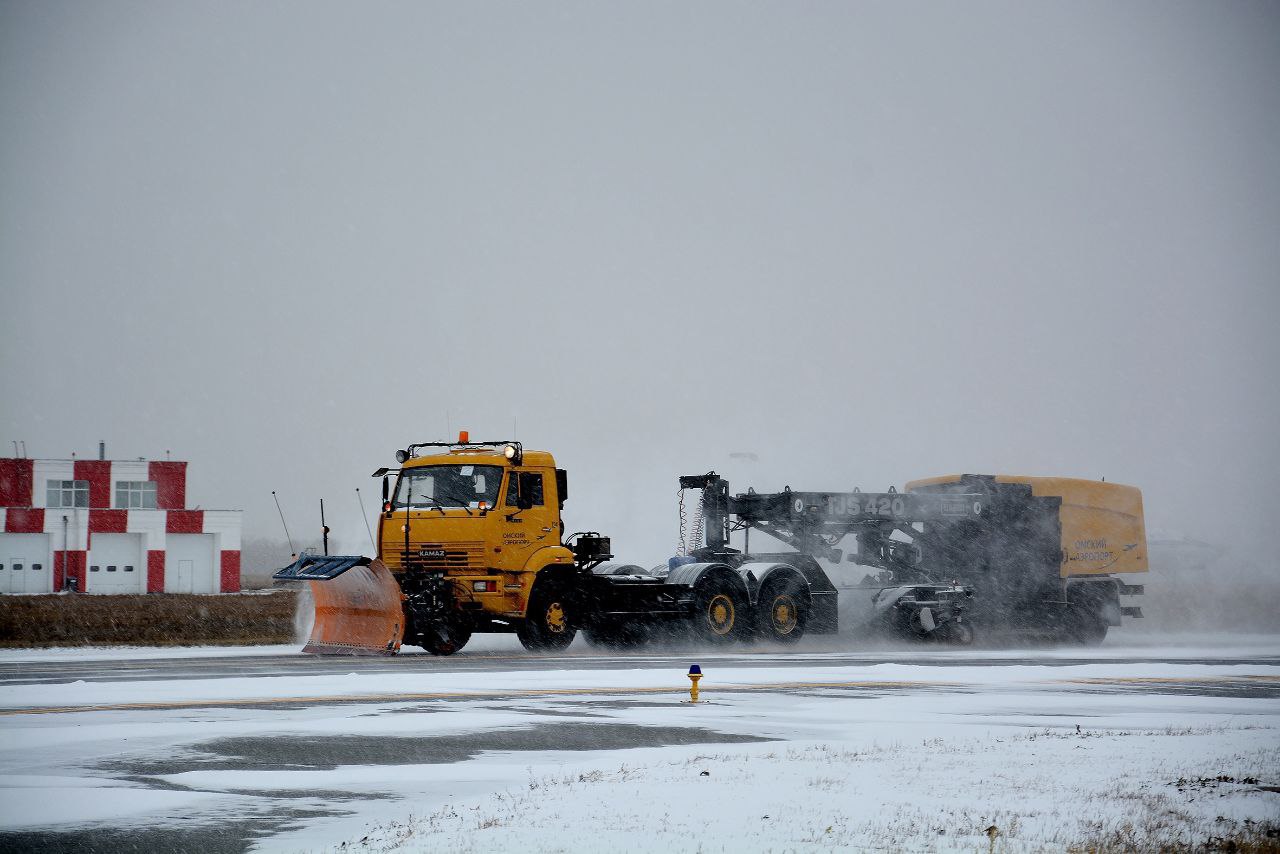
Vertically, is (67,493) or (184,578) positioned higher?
(67,493)

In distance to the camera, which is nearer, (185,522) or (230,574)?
(185,522)

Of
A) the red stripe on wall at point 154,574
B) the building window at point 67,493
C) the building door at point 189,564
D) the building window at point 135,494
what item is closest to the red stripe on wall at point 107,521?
the building window at point 135,494

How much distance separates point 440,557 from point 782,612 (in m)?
6.67

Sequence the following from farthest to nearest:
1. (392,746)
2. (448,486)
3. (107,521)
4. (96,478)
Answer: (96,478), (107,521), (448,486), (392,746)

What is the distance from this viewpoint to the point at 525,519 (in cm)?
2247

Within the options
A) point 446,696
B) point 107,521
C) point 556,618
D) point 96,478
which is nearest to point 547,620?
point 556,618

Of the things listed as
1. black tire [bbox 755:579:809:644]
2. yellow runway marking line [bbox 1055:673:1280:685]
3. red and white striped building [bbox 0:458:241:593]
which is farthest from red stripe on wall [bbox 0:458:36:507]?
yellow runway marking line [bbox 1055:673:1280:685]

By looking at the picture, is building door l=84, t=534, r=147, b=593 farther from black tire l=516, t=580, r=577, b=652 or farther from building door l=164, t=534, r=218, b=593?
black tire l=516, t=580, r=577, b=652

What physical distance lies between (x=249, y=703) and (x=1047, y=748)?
7.94m

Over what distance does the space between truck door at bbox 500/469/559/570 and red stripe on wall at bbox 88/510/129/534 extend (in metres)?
52.9

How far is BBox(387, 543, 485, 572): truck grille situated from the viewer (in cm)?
2186

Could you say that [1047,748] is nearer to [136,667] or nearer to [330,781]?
[330,781]

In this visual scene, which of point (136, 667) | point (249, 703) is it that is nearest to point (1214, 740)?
point (249, 703)

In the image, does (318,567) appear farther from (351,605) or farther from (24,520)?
(24,520)
